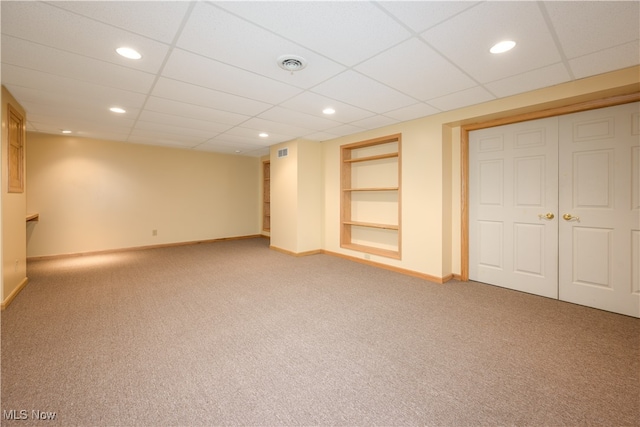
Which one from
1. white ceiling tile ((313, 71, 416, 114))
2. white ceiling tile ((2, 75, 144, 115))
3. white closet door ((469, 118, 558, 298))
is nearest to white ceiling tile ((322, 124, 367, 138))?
white ceiling tile ((313, 71, 416, 114))

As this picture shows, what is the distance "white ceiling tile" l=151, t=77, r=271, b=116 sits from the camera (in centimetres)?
296

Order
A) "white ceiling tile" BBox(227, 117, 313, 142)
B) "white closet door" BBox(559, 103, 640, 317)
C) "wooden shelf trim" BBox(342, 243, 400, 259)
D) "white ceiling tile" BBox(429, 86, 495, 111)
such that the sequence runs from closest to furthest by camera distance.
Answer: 1. "white closet door" BBox(559, 103, 640, 317)
2. "white ceiling tile" BBox(429, 86, 495, 111)
3. "white ceiling tile" BBox(227, 117, 313, 142)
4. "wooden shelf trim" BBox(342, 243, 400, 259)

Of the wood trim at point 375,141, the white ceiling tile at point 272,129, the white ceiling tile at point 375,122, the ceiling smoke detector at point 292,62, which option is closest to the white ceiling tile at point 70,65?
the ceiling smoke detector at point 292,62

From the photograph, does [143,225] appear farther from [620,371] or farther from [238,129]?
[620,371]

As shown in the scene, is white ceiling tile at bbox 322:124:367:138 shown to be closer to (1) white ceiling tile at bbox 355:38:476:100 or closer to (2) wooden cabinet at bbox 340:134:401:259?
(2) wooden cabinet at bbox 340:134:401:259

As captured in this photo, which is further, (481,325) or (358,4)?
(481,325)

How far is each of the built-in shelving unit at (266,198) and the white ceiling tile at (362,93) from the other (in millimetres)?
5131

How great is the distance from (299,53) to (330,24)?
45 cm

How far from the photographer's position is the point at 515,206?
11.9ft

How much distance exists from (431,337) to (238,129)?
14.0 feet

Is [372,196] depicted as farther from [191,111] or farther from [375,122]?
[191,111]

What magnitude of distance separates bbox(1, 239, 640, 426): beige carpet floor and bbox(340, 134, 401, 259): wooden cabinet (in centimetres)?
142

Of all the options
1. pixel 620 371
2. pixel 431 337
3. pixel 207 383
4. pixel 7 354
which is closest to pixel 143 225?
pixel 7 354

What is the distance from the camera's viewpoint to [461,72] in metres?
2.62
